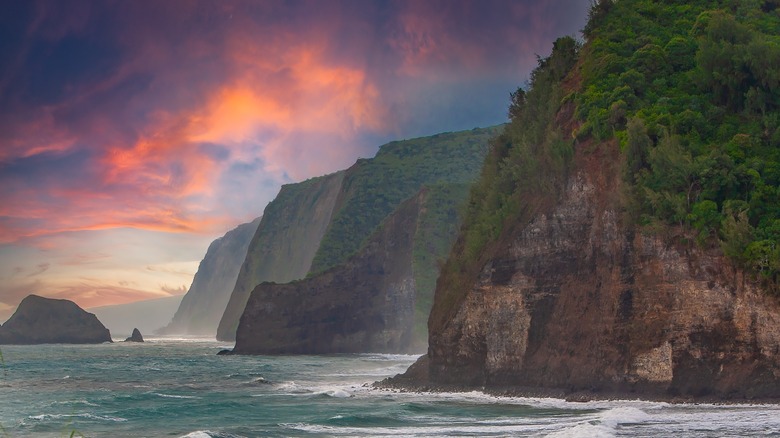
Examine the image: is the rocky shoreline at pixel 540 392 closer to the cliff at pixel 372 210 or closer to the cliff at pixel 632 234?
the cliff at pixel 632 234

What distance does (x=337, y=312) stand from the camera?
108500mm

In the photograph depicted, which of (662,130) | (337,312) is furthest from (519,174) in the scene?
(337,312)

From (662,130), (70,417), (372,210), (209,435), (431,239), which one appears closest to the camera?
(209,435)

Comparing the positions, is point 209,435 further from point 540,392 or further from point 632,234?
point 632,234

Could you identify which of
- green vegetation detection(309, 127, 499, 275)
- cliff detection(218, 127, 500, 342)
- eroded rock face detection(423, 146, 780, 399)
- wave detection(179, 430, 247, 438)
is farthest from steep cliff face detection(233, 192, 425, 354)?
wave detection(179, 430, 247, 438)

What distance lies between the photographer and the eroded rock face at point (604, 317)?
102 feet

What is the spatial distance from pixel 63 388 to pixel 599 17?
43.6 metres

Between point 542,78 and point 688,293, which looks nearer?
point 688,293

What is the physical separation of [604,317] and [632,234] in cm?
408

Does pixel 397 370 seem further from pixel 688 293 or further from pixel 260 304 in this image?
pixel 260 304

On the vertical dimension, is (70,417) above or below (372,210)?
below

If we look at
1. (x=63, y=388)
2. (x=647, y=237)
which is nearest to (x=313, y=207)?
(x=63, y=388)

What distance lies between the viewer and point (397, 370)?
212 feet

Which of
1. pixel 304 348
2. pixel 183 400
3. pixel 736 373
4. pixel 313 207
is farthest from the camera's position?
pixel 313 207
